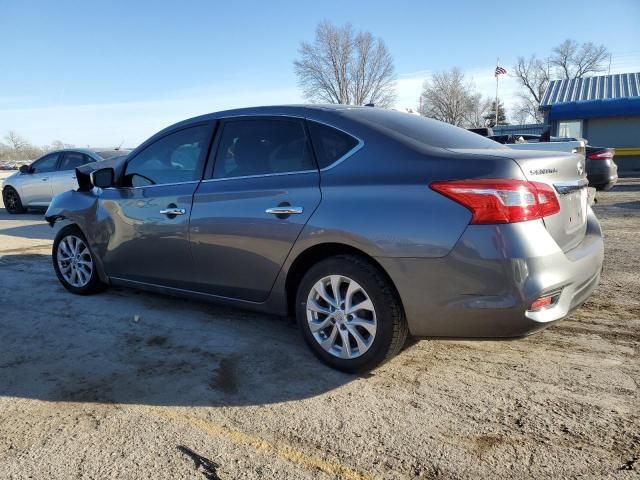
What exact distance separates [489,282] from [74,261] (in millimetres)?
4097

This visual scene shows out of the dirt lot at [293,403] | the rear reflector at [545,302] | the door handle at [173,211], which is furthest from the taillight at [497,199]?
the door handle at [173,211]

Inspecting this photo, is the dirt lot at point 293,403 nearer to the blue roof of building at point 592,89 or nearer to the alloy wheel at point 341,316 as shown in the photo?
the alloy wheel at point 341,316

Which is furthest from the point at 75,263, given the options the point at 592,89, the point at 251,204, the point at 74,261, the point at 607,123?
the point at 592,89

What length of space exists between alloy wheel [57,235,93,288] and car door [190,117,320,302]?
67.1 inches

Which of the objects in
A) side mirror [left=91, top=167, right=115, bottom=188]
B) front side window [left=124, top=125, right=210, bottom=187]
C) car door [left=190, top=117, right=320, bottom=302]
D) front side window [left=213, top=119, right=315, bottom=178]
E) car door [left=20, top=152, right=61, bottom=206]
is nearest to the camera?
→ car door [left=190, top=117, right=320, bottom=302]

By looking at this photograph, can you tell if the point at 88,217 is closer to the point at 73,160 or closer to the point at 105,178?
the point at 105,178

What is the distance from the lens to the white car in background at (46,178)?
11.6 m

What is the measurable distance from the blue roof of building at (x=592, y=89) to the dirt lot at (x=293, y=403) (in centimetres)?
2513

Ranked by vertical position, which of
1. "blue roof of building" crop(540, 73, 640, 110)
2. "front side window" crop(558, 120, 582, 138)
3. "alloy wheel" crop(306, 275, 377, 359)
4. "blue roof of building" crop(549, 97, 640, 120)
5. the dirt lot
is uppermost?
"blue roof of building" crop(540, 73, 640, 110)

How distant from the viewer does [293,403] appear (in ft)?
9.75

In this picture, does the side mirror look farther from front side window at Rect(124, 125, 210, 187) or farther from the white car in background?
the white car in background

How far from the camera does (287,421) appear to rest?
2779mm

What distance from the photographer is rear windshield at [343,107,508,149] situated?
3.32 metres

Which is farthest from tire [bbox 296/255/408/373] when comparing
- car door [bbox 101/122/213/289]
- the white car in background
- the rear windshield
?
the white car in background
